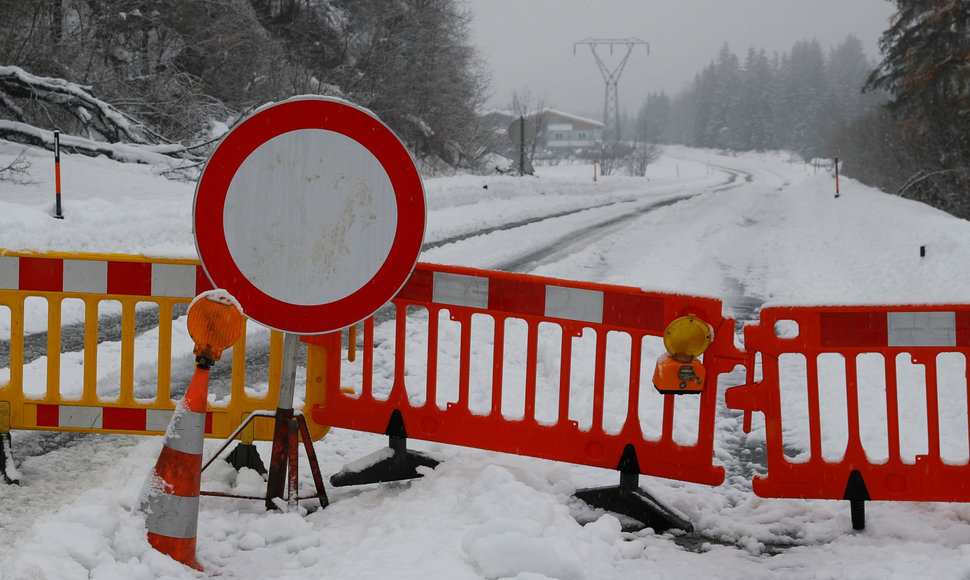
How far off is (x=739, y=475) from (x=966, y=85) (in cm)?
2755

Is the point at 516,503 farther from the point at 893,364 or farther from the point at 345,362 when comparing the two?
the point at 345,362

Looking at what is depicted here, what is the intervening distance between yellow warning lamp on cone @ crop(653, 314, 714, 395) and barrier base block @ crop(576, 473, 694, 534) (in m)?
0.47

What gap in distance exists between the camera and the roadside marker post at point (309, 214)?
341 centimetres

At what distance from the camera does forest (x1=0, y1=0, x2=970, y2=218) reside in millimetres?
17781

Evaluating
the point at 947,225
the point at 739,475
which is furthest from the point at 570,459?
the point at 947,225

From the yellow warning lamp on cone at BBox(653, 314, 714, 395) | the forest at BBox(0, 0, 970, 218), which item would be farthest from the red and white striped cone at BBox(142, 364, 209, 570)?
the forest at BBox(0, 0, 970, 218)

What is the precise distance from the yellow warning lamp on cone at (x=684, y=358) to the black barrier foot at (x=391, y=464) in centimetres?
114

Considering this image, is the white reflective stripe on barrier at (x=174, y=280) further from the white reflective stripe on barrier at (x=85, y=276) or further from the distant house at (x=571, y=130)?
the distant house at (x=571, y=130)

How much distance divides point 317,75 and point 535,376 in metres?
26.7

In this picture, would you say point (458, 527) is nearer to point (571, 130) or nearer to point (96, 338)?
point (96, 338)

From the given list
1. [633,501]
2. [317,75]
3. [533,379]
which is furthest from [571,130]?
[633,501]

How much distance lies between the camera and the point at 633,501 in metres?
3.95


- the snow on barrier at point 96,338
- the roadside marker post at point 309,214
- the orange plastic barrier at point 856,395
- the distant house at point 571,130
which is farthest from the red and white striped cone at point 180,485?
the distant house at point 571,130

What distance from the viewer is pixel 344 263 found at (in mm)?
3527
